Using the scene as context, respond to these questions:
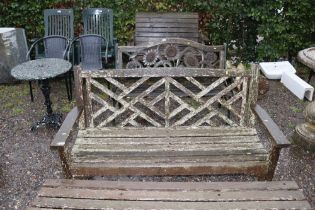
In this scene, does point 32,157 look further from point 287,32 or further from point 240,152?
point 287,32

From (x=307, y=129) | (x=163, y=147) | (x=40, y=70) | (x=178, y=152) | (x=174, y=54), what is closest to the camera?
(x=178, y=152)

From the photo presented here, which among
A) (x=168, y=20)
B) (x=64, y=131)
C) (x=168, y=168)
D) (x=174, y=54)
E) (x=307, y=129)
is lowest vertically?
(x=307, y=129)

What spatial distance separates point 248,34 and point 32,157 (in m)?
5.50

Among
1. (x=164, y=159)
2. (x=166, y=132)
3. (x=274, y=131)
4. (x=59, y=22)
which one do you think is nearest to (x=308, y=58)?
(x=274, y=131)

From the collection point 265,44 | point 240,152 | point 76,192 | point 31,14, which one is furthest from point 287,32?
point 76,192

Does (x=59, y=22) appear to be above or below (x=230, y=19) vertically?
below

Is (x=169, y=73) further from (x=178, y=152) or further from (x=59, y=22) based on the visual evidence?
(x=59, y=22)

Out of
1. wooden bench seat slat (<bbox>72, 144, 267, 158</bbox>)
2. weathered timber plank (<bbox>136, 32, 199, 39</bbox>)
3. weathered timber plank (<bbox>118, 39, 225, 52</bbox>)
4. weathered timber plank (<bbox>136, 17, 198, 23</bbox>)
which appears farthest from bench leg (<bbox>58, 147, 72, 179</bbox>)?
weathered timber plank (<bbox>136, 17, 198, 23</bbox>)

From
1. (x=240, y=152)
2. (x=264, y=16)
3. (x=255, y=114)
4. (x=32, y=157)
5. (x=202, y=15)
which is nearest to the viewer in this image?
(x=240, y=152)

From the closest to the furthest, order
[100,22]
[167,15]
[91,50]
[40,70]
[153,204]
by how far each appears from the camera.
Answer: [153,204] → [40,70] → [91,50] → [167,15] → [100,22]

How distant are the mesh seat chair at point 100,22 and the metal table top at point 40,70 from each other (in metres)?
1.87

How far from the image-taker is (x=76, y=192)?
2668 mm

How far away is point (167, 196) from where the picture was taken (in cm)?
264

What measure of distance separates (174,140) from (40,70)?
8.02 ft
